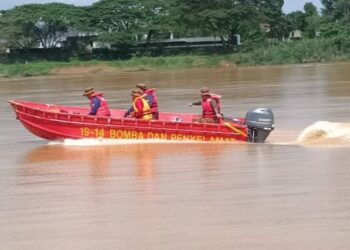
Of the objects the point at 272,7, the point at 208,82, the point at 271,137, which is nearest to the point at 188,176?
the point at 271,137

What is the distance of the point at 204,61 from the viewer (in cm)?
5953

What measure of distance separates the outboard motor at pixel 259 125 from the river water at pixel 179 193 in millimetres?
340

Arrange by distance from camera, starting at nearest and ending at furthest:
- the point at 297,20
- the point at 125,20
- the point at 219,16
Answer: the point at 219,16 < the point at 125,20 < the point at 297,20

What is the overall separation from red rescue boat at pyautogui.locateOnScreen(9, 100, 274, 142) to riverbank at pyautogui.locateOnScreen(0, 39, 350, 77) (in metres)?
41.2

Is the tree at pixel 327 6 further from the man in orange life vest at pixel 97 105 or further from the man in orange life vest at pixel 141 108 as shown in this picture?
the man in orange life vest at pixel 141 108

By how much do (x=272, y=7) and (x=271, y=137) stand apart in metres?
61.9

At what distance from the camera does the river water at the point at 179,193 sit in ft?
23.9

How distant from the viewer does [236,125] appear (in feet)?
47.7

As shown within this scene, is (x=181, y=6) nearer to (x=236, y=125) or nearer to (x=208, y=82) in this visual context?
(x=208, y=82)

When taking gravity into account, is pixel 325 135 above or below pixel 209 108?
below

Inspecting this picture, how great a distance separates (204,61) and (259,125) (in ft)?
150

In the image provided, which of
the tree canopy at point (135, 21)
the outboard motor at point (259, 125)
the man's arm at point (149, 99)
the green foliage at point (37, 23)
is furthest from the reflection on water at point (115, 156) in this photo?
the green foliage at point (37, 23)

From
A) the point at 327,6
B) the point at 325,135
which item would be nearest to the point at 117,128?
the point at 325,135

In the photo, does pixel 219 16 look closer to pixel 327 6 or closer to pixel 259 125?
pixel 327 6
